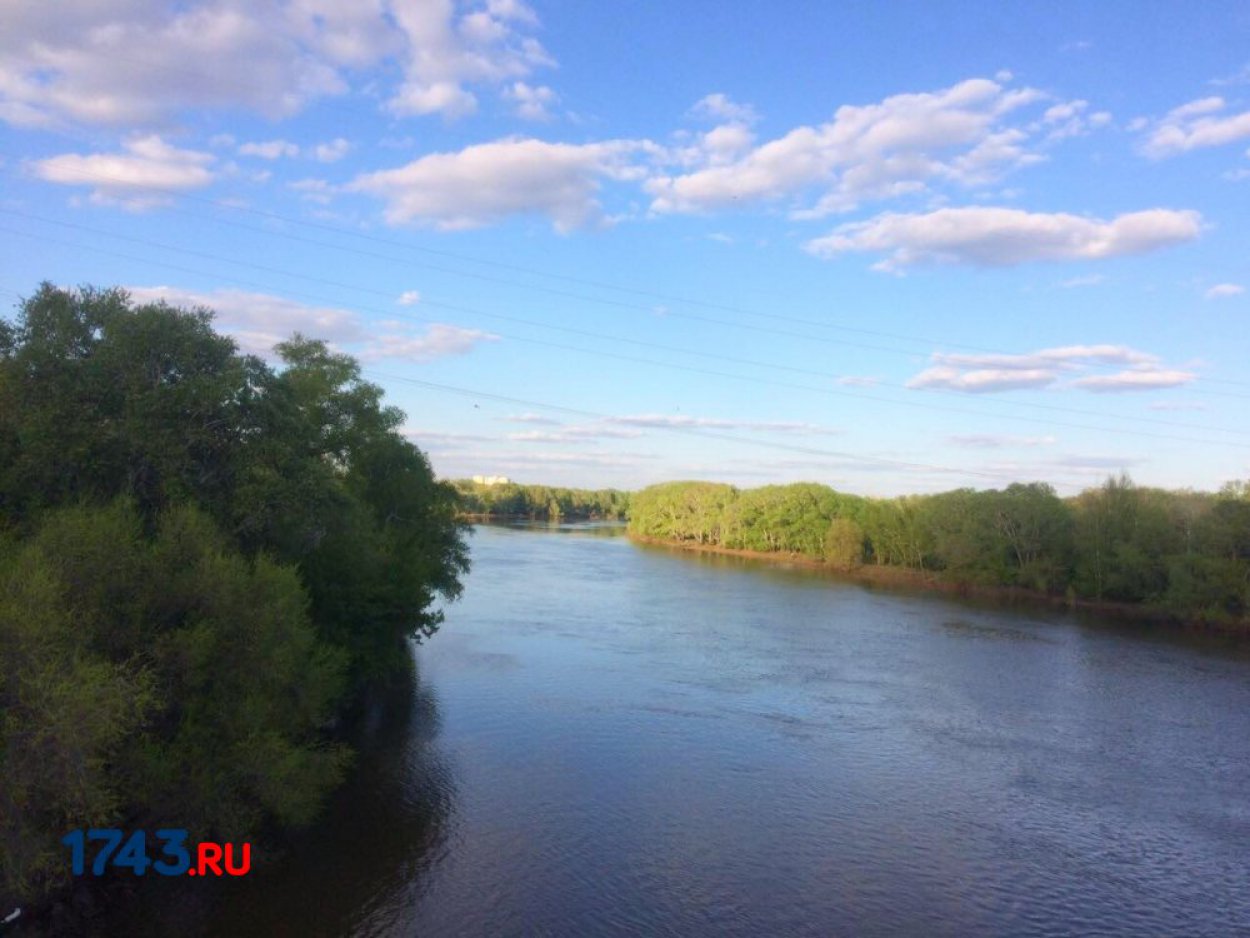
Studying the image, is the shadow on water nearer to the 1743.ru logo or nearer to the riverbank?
the 1743.ru logo

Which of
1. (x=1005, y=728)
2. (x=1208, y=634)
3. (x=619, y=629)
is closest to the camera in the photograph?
(x=1005, y=728)

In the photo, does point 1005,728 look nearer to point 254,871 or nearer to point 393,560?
point 393,560

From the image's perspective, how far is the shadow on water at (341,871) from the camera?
12414mm

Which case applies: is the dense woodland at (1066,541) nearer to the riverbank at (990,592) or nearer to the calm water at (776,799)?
the riverbank at (990,592)

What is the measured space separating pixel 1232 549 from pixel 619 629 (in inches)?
1346

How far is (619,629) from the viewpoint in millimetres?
37562

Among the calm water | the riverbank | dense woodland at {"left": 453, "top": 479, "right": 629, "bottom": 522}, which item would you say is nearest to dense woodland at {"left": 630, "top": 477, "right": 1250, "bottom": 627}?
the riverbank

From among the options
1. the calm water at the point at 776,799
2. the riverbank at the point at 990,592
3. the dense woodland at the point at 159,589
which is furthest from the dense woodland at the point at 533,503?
the dense woodland at the point at 159,589

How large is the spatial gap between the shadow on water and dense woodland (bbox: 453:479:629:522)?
11243cm

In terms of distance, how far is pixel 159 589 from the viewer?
13.0m

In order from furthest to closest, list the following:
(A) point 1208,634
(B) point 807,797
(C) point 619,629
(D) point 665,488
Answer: (D) point 665,488, (A) point 1208,634, (C) point 619,629, (B) point 807,797

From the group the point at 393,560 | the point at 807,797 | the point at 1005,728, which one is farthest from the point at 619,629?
the point at 807,797

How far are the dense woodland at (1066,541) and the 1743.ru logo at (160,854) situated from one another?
4799cm

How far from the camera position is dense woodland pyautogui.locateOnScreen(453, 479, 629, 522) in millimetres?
147500
